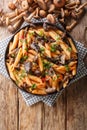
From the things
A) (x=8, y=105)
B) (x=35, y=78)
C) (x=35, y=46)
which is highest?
(x=35, y=46)

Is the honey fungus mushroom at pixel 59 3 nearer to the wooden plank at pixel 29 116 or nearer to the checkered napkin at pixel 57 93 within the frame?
the checkered napkin at pixel 57 93

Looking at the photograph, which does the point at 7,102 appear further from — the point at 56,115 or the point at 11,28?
the point at 11,28

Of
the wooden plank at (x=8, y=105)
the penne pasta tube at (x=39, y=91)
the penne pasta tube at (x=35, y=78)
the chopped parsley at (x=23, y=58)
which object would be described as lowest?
the wooden plank at (x=8, y=105)

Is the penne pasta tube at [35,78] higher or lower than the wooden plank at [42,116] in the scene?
higher

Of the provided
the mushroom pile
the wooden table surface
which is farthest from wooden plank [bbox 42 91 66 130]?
the mushroom pile

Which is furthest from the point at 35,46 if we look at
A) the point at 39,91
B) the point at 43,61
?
the point at 39,91

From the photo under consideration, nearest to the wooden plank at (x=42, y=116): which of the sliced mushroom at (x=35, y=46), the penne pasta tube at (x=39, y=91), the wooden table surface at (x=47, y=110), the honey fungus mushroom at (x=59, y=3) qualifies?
the wooden table surface at (x=47, y=110)
